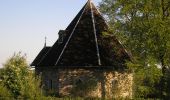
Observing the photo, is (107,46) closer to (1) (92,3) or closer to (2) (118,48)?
(2) (118,48)

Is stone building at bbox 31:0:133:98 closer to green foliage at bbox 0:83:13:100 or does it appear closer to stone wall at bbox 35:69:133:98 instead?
stone wall at bbox 35:69:133:98

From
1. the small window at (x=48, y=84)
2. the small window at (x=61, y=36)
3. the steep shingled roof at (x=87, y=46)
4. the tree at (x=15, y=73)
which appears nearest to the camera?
Result: the tree at (x=15, y=73)

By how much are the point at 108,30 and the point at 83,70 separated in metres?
5.31

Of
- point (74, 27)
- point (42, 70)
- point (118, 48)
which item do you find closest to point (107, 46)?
point (118, 48)

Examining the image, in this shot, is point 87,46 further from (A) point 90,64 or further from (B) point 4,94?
(B) point 4,94

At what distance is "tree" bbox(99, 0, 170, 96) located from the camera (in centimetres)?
3862

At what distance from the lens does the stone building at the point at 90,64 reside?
4162 centimetres

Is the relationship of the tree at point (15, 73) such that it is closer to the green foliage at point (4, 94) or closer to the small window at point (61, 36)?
the green foliage at point (4, 94)

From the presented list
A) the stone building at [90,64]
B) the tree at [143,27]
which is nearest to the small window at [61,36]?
the stone building at [90,64]

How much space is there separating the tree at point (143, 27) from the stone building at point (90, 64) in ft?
5.44

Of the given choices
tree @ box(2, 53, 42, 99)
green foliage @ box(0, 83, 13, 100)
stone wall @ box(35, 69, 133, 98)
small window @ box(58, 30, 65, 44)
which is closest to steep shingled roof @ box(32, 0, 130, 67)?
small window @ box(58, 30, 65, 44)

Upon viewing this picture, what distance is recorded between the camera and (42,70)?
47312 millimetres

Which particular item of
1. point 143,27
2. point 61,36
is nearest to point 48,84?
point 61,36

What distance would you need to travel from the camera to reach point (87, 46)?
42.4 meters
